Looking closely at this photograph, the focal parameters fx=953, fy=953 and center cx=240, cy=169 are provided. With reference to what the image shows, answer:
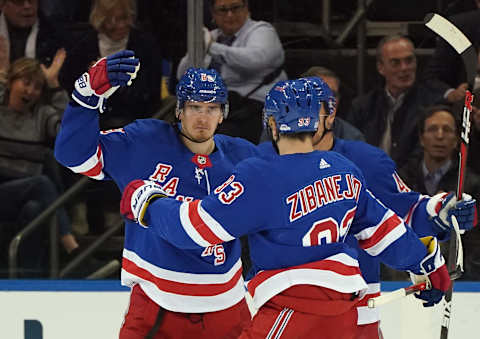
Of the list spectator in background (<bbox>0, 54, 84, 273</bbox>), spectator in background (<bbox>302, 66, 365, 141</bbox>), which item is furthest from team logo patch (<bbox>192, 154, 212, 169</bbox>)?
spectator in background (<bbox>0, 54, 84, 273</bbox>)

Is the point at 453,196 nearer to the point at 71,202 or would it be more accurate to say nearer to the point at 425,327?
the point at 425,327

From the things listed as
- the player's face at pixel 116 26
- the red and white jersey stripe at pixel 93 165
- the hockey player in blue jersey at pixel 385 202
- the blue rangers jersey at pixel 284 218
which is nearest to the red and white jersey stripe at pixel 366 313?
the hockey player in blue jersey at pixel 385 202

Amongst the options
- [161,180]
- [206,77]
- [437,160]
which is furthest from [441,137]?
[161,180]

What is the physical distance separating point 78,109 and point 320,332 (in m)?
0.87

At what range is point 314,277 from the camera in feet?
6.84

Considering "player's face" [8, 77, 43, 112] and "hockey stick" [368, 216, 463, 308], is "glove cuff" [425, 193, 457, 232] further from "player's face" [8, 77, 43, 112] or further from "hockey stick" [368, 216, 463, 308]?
"player's face" [8, 77, 43, 112]

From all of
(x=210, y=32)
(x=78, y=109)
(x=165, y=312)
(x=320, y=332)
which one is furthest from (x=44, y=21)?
(x=320, y=332)

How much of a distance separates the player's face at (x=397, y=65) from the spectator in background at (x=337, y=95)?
0.67 ft

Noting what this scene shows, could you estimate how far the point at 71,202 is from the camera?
379cm

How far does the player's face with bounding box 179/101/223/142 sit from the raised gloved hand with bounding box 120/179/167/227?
1.27 ft

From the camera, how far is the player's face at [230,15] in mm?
3855

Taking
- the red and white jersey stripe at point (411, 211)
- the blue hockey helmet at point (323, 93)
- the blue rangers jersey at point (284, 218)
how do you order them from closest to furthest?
1. the blue rangers jersey at point (284, 218)
2. the blue hockey helmet at point (323, 93)
3. the red and white jersey stripe at point (411, 211)

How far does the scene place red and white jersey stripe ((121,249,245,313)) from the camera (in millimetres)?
2486

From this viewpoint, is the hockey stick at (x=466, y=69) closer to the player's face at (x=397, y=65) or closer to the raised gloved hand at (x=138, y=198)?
the raised gloved hand at (x=138, y=198)
